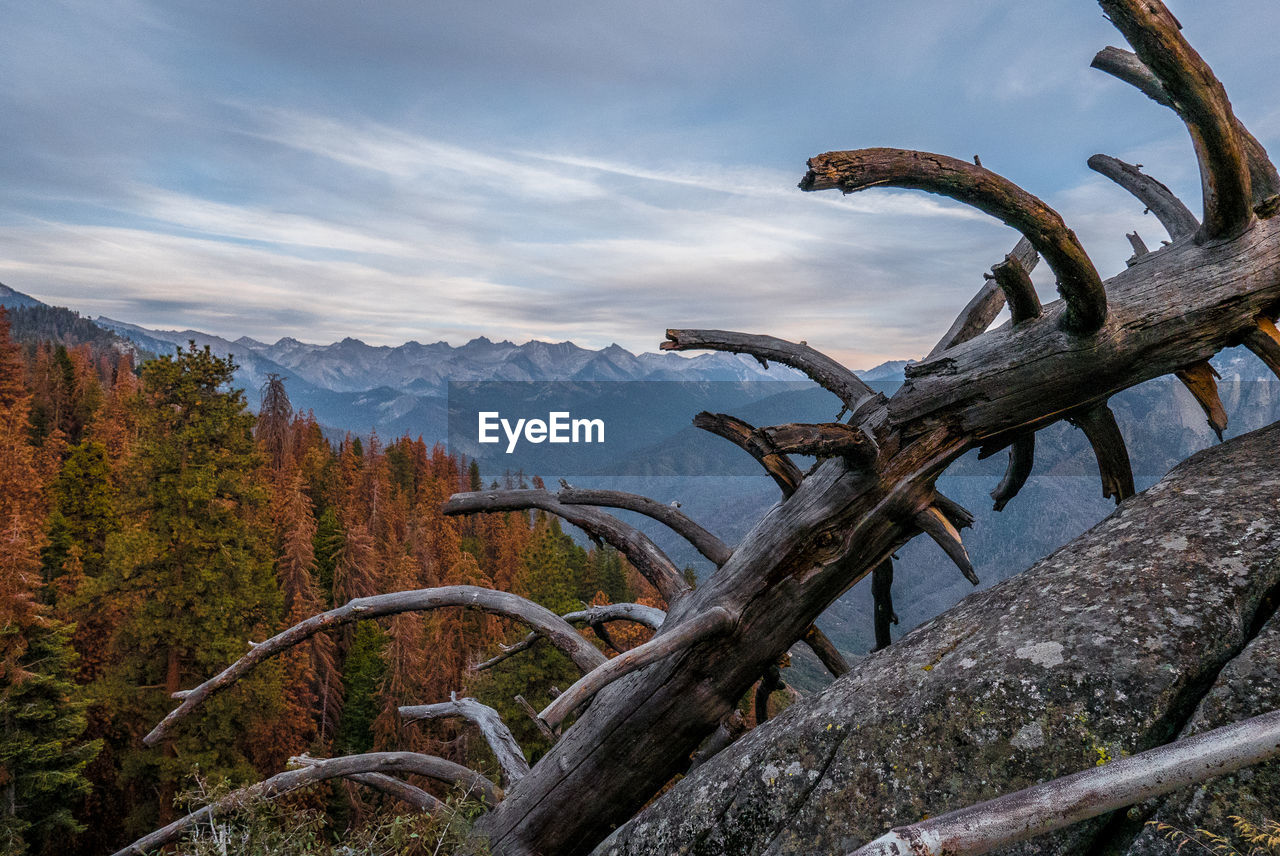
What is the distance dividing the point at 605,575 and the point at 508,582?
11.3 meters

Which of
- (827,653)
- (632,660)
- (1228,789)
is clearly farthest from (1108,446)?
(632,660)

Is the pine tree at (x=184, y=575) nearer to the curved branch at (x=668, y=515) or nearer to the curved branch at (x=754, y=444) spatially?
the curved branch at (x=668, y=515)

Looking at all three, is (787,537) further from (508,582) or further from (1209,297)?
(508,582)

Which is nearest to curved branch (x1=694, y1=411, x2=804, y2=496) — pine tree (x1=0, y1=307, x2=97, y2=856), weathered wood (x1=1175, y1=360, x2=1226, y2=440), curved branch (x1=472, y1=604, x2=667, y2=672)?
curved branch (x1=472, y1=604, x2=667, y2=672)

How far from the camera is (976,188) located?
122 inches

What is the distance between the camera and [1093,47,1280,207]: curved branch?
4340 mm

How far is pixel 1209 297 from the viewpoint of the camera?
4168 mm

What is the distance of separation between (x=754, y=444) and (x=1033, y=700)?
1.53 meters

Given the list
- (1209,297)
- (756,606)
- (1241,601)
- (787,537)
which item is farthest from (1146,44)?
(756,606)

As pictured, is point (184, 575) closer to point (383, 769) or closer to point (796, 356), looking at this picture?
point (383, 769)

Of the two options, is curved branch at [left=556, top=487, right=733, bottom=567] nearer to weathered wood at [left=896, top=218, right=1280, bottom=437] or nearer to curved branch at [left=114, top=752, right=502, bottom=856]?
weathered wood at [left=896, top=218, right=1280, bottom=437]

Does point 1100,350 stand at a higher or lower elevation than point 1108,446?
higher

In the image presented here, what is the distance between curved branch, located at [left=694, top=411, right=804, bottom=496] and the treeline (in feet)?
35.1

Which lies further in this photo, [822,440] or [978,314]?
[978,314]
